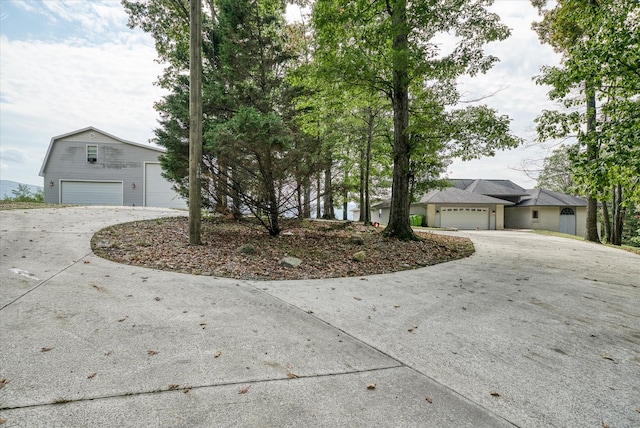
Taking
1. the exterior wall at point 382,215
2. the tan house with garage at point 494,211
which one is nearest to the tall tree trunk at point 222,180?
the tan house with garage at point 494,211

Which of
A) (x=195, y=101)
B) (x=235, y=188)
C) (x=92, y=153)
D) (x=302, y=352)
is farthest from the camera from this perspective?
(x=92, y=153)

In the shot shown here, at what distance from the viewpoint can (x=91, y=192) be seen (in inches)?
683

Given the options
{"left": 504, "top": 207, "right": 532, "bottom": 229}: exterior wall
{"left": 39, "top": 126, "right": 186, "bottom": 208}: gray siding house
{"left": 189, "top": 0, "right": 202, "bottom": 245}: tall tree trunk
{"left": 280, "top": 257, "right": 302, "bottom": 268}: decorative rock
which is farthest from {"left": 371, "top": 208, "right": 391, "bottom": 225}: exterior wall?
{"left": 189, "top": 0, "right": 202, "bottom": 245}: tall tree trunk

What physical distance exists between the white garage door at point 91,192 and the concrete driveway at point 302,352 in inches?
603

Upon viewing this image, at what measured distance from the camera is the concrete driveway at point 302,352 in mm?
1672

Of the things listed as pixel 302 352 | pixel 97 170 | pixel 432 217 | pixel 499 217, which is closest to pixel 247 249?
pixel 302 352

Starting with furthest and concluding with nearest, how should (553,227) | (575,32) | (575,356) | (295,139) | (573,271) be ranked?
(553,227) < (575,32) < (295,139) < (573,271) < (575,356)

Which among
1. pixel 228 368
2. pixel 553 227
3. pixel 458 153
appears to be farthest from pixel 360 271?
pixel 553 227

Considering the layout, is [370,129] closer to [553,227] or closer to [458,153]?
[458,153]

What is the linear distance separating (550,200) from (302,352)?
2739 centimetres

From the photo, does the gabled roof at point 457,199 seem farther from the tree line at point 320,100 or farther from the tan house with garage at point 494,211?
the tree line at point 320,100

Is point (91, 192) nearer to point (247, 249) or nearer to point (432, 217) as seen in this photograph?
point (247, 249)

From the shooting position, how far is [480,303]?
3836 mm

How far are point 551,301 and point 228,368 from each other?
173 inches
